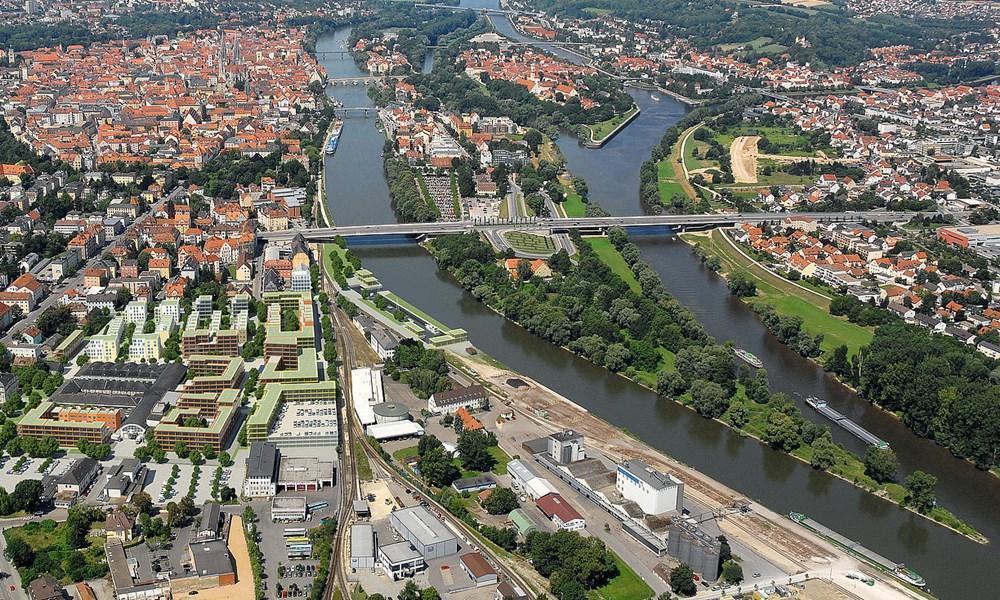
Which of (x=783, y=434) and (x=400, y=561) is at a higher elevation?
(x=400, y=561)

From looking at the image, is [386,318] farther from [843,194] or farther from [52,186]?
[843,194]

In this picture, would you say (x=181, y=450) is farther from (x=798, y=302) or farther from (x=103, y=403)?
(x=798, y=302)

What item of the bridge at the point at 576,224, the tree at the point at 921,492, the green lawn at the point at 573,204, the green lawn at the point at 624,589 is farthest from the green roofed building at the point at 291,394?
the green lawn at the point at 573,204

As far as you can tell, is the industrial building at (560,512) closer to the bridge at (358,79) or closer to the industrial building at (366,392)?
the industrial building at (366,392)

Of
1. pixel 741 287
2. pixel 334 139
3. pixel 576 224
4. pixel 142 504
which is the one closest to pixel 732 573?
pixel 142 504

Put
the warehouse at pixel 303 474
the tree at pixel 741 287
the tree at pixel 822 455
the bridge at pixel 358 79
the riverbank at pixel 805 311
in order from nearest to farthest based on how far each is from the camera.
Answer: the warehouse at pixel 303 474 → the riverbank at pixel 805 311 → the tree at pixel 822 455 → the tree at pixel 741 287 → the bridge at pixel 358 79

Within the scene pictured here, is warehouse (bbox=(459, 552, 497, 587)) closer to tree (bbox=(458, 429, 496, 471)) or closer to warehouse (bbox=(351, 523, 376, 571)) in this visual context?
→ warehouse (bbox=(351, 523, 376, 571))
